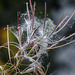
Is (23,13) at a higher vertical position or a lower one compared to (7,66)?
higher

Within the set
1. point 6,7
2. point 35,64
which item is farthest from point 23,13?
point 35,64

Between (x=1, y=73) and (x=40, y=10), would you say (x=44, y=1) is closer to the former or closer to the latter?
(x=40, y=10)

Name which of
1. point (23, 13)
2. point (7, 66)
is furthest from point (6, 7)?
point (7, 66)

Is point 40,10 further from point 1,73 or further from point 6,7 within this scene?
point 1,73

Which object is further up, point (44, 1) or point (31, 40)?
point (44, 1)

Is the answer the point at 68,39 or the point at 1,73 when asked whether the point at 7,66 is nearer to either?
the point at 1,73

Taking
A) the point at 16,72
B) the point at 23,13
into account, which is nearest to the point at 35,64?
the point at 16,72

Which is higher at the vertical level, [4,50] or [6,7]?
[6,7]
